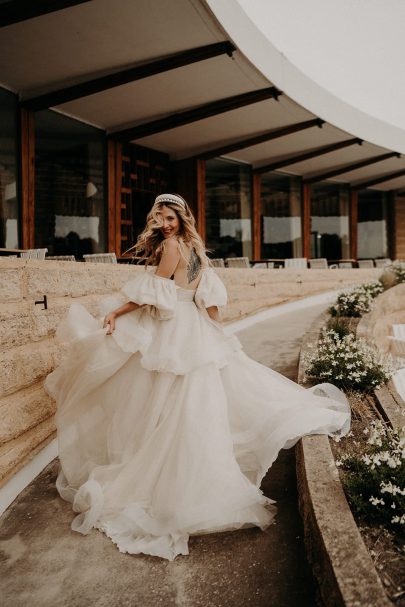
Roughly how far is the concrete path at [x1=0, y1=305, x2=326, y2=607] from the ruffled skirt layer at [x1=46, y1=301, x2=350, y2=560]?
0.26 ft

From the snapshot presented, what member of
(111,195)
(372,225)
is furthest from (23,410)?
(372,225)

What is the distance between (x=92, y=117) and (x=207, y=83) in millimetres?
2687

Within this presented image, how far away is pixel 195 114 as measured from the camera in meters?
11.2

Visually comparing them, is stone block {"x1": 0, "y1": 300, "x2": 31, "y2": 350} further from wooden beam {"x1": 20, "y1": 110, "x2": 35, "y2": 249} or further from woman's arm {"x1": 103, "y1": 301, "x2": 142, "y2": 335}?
wooden beam {"x1": 20, "y1": 110, "x2": 35, "y2": 249}

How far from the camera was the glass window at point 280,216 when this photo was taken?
1745cm

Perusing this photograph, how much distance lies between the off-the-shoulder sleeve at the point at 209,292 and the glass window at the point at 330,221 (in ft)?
54.1

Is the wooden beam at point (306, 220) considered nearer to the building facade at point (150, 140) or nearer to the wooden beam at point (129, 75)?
the building facade at point (150, 140)

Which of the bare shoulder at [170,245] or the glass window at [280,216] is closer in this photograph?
the bare shoulder at [170,245]

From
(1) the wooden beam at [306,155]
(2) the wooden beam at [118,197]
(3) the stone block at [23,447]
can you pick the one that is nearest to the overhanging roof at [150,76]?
(1) the wooden beam at [306,155]

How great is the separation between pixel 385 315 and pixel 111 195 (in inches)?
258

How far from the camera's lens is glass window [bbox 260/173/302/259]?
17.5 metres

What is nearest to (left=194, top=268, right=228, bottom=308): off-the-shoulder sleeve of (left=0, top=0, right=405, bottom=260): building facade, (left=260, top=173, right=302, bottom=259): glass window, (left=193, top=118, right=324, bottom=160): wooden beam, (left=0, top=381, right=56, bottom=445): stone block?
(left=0, top=381, right=56, bottom=445): stone block

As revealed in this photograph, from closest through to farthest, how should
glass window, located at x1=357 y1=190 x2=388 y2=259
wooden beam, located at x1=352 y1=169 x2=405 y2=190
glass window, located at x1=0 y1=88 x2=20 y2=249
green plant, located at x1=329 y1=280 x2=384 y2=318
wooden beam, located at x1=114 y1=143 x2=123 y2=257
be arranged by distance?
1. green plant, located at x1=329 y1=280 x2=384 y2=318
2. glass window, located at x1=0 y1=88 x2=20 y2=249
3. wooden beam, located at x1=114 y1=143 x2=123 y2=257
4. wooden beam, located at x1=352 y1=169 x2=405 y2=190
5. glass window, located at x1=357 y1=190 x2=388 y2=259

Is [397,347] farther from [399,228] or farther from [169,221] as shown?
[399,228]
